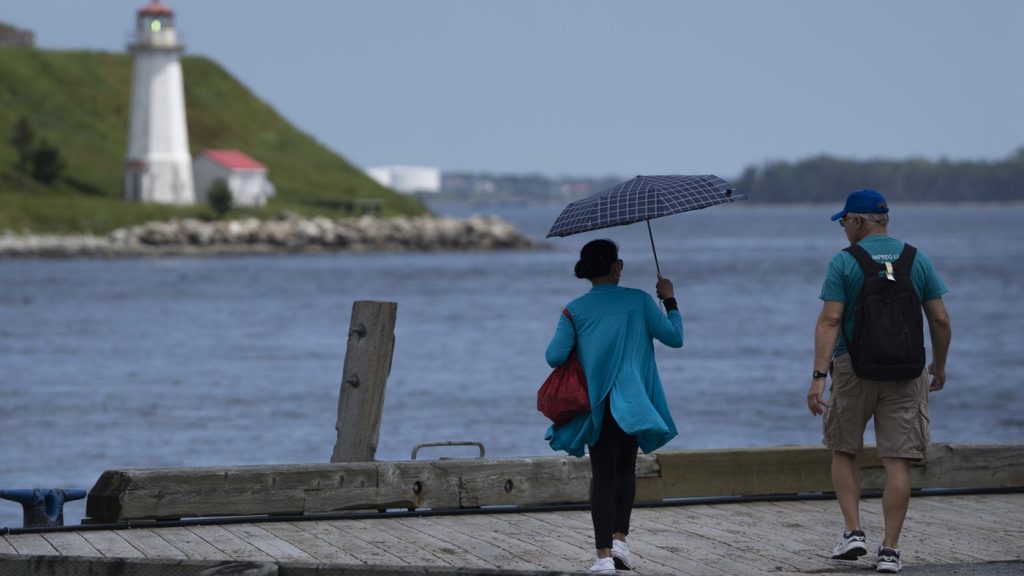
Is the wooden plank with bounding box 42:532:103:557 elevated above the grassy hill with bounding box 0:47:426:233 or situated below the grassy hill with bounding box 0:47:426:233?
below

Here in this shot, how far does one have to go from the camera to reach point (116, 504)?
910 cm

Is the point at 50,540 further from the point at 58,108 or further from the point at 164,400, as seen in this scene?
the point at 58,108

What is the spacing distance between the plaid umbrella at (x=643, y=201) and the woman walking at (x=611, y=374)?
5.5 inches

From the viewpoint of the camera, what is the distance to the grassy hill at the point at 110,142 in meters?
94.0

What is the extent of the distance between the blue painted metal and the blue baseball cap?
4.43 meters

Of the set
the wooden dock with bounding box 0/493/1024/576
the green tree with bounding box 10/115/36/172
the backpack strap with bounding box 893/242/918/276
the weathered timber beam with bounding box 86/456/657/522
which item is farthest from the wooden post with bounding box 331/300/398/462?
the green tree with bounding box 10/115/36/172

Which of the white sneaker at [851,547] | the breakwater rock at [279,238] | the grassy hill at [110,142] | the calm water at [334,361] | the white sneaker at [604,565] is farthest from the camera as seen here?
the grassy hill at [110,142]

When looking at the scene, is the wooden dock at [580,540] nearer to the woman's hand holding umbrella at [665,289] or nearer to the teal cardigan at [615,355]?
the teal cardigan at [615,355]

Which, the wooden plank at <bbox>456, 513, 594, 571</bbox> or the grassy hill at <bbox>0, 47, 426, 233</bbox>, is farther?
the grassy hill at <bbox>0, 47, 426, 233</bbox>

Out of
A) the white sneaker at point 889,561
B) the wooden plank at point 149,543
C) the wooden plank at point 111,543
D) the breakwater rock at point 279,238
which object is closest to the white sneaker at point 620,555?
the white sneaker at point 889,561

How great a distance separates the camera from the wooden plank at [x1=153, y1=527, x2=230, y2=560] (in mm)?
8328

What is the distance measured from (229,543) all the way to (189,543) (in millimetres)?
204

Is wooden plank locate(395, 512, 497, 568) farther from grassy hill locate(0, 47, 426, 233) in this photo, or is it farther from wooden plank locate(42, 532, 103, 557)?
grassy hill locate(0, 47, 426, 233)

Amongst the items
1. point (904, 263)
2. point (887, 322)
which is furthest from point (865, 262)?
point (887, 322)
